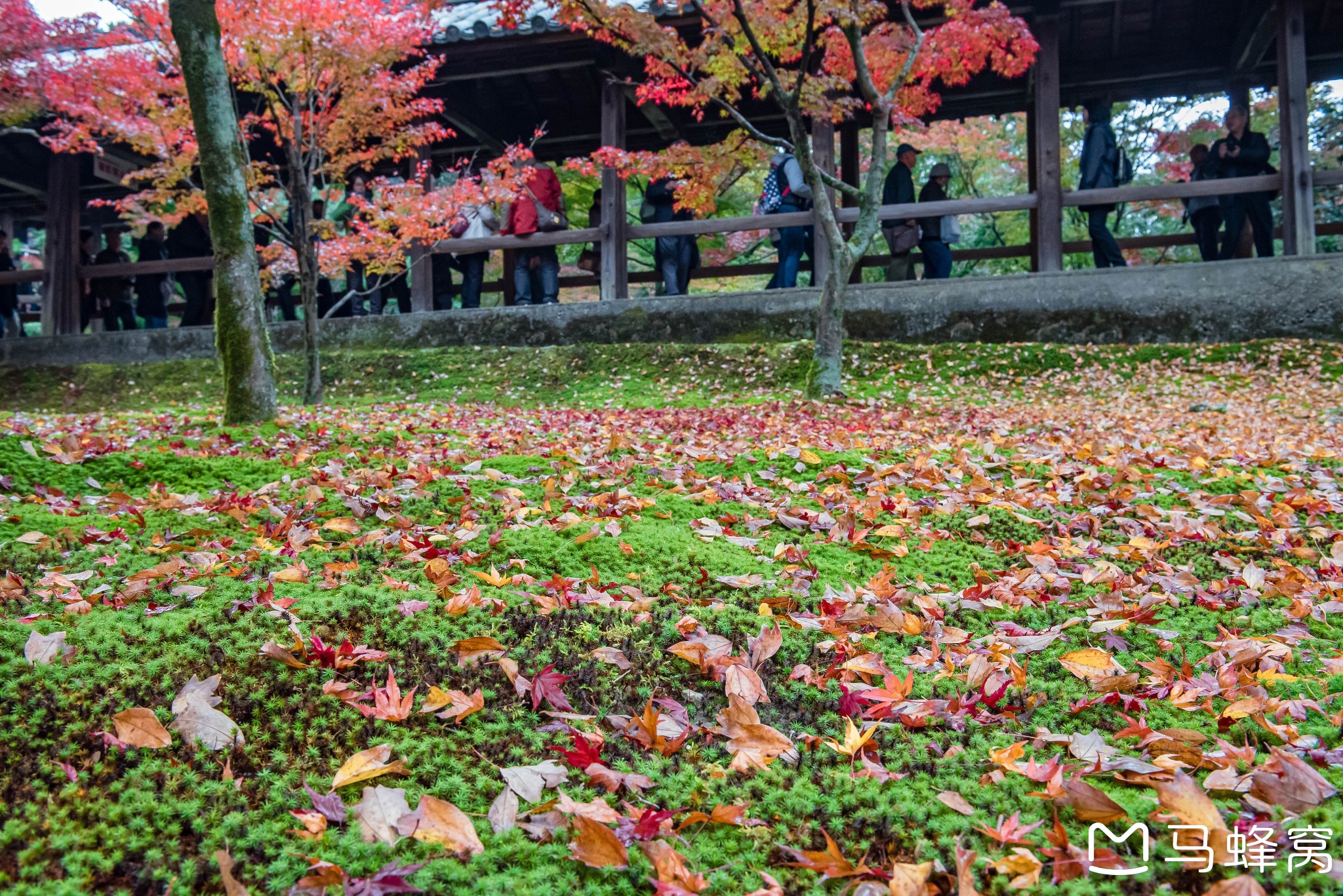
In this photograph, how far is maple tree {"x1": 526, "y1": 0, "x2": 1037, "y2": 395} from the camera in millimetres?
6855

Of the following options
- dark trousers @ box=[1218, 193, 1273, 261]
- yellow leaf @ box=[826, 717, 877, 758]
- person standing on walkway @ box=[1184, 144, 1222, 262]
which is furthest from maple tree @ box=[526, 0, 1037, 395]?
yellow leaf @ box=[826, 717, 877, 758]

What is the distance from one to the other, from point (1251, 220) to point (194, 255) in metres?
13.0

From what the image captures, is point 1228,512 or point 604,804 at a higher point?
point 1228,512

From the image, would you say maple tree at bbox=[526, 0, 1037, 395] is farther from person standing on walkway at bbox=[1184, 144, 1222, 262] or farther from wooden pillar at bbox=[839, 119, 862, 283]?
person standing on walkway at bbox=[1184, 144, 1222, 262]

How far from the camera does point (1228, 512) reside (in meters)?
3.52

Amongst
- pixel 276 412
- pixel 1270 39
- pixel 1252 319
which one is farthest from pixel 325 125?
A: pixel 1270 39

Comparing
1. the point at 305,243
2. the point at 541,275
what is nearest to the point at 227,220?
the point at 305,243

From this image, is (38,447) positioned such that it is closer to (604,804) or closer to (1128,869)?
(604,804)

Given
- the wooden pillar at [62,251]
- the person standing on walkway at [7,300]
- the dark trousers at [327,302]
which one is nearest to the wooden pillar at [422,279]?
the dark trousers at [327,302]

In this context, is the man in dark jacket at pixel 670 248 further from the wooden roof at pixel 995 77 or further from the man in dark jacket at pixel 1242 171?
the man in dark jacket at pixel 1242 171

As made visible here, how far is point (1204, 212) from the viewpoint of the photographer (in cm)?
940

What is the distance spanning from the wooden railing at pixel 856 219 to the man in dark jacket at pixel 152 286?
0.90ft

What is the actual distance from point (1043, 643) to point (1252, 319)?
8.12 m

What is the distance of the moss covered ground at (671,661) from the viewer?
4.66 feet
